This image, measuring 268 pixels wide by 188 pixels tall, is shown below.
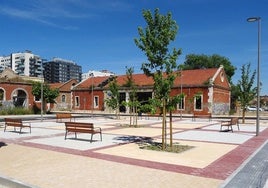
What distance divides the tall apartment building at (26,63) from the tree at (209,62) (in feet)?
294

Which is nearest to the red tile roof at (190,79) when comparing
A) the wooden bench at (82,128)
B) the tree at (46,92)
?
the tree at (46,92)

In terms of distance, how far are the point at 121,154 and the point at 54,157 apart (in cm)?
224

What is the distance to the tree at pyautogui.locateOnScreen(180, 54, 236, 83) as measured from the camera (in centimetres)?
6725

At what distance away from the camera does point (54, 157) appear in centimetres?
998

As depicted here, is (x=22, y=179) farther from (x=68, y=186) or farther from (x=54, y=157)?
(x=54, y=157)

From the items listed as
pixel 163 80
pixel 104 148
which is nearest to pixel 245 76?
pixel 163 80

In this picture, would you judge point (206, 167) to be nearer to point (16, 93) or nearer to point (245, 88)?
point (245, 88)

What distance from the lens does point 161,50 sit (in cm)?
1246

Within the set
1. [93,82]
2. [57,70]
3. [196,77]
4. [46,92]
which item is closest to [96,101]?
[93,82]

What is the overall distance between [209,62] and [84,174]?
215ft

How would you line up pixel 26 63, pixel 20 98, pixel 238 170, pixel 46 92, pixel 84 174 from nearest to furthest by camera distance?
pixel 84 174
pixel 238 170
pixel 46 92
pixel 20 98
pixel 26 63

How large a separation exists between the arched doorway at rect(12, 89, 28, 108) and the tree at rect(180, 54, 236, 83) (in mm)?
36320

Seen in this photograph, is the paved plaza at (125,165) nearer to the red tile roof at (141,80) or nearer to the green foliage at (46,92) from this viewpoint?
the green foliage at (46,92)

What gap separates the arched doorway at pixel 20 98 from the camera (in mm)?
46688
